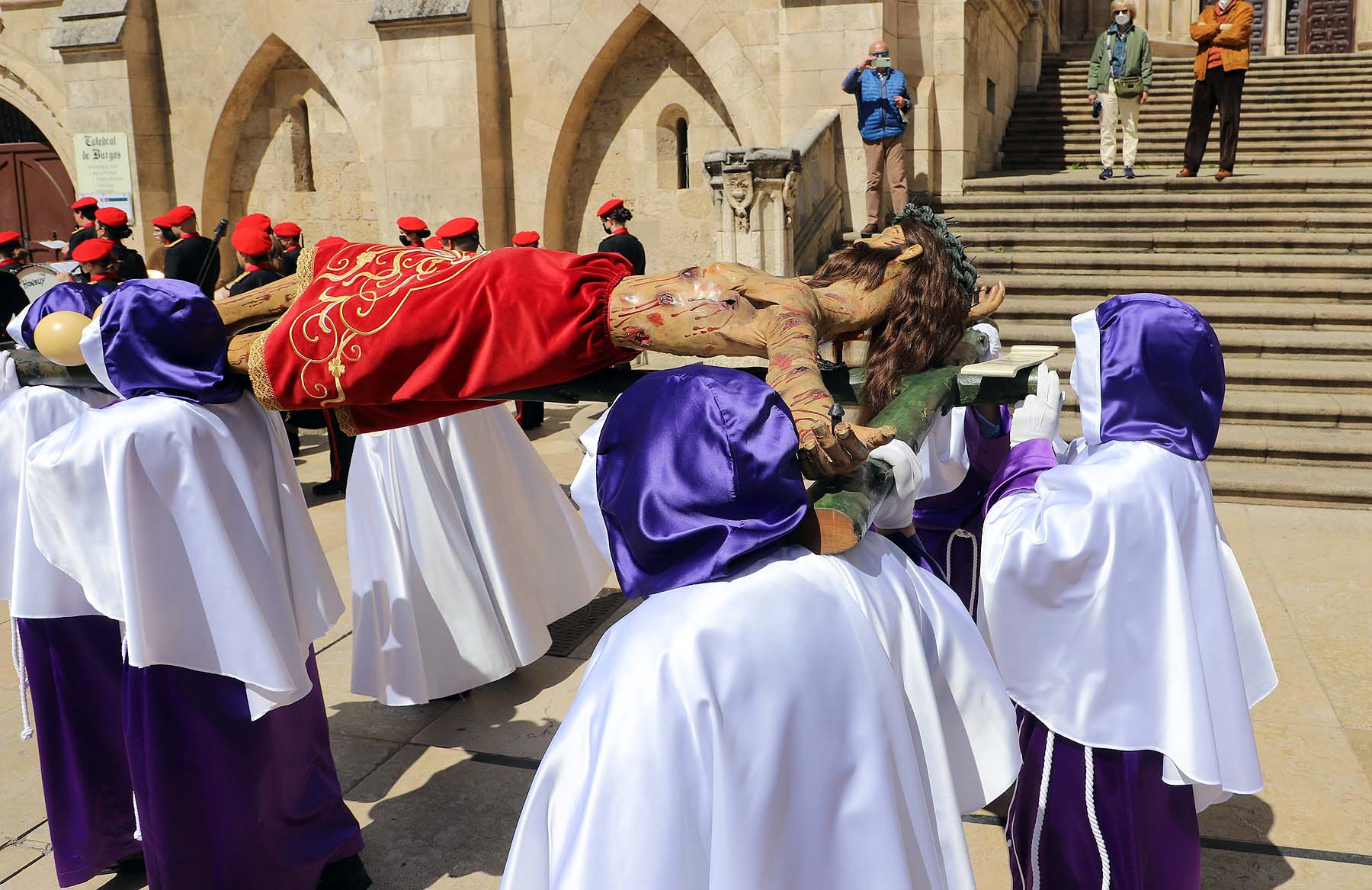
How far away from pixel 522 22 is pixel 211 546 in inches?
484

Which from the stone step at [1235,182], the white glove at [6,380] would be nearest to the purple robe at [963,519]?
the white glove at [6,380]

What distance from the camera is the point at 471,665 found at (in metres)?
4.47

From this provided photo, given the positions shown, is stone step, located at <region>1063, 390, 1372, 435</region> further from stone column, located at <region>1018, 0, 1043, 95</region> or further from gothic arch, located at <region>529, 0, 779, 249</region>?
stone column, located at <region>1018, 0, 1043, 95</region>

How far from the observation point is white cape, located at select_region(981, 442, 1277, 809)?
2.51 m

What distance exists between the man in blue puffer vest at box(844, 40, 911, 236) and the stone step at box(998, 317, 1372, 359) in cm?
224

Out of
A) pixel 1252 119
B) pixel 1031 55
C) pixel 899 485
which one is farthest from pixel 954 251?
pixel 1031 55

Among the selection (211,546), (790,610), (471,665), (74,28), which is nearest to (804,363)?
(790,610)

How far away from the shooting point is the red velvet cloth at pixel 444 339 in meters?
3.01

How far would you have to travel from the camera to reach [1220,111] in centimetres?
1171

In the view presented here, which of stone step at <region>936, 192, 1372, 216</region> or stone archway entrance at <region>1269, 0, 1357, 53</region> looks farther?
stone archway entrance at <region>1269, 0, 1357, 53</region>

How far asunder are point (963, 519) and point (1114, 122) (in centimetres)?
1041

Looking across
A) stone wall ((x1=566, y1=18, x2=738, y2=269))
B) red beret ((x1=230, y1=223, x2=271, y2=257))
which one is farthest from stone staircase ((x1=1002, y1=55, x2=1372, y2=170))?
red beret ((x1=230, y1=223, x2=271, y2=257))

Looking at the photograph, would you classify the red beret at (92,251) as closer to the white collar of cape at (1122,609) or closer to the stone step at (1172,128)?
the white collar of cape at (1122,609)

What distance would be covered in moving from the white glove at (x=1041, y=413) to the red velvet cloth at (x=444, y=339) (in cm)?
109
